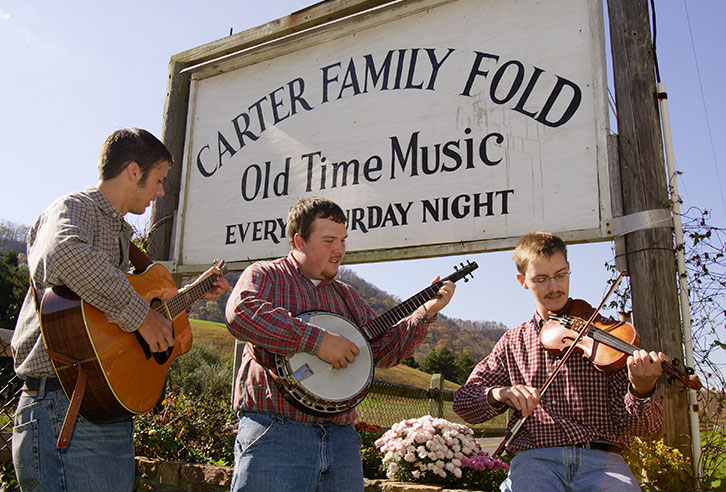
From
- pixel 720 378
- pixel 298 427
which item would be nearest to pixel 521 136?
pixel 720 378

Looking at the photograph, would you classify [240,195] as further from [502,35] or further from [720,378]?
[720,378]

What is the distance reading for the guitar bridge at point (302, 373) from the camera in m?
2.39

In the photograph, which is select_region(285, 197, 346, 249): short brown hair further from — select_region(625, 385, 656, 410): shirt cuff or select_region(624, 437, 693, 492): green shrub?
select_region(624, 437, 693, 492): green shrub

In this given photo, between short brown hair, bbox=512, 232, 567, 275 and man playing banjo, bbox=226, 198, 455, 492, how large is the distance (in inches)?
14.9

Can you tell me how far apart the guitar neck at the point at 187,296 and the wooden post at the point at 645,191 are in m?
2.40

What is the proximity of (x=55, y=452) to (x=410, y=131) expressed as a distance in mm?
3072

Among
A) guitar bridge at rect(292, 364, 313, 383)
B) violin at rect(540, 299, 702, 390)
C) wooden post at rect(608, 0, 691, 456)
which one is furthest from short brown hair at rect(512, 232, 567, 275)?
guitar bridge at rect(292, 364, 313, 383)

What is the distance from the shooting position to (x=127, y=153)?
2.79 metres

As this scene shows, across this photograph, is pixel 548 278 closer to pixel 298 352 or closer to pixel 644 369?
pixel 644 369

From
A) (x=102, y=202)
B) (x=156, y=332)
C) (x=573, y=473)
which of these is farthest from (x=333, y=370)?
(x=102, y=202)

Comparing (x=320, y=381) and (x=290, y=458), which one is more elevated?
(x=320, y=381)

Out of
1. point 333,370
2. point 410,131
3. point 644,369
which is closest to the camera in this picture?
point 644,369

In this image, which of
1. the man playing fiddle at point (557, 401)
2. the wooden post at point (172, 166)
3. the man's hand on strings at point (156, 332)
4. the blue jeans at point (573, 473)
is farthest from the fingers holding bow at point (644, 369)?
the wooden post at point (172, 166)

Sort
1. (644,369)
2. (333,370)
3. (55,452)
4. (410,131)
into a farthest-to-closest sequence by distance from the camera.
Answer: (410,131), (333,370), (55,452), (644,369)
